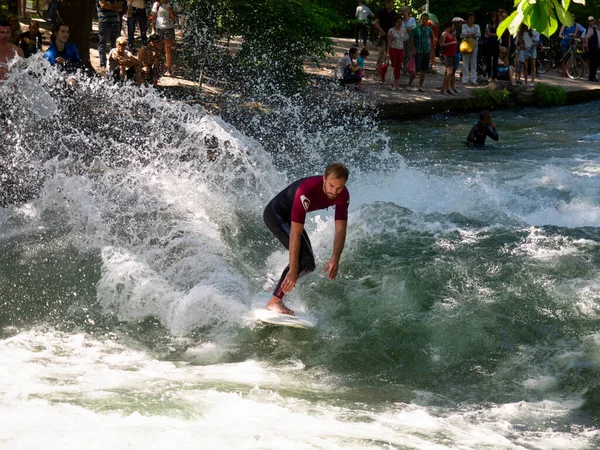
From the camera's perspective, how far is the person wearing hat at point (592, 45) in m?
25.1

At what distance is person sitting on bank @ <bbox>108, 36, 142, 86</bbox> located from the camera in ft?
→ 52.7

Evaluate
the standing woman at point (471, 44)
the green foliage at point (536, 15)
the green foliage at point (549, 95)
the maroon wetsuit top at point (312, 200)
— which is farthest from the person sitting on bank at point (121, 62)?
the green foliage at point (536, 15)

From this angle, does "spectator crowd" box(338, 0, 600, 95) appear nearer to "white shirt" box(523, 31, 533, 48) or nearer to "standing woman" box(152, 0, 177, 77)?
"white shirt" box(523, 31, 533, 48)

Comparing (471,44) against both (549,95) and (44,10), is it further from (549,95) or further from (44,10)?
(44,10)

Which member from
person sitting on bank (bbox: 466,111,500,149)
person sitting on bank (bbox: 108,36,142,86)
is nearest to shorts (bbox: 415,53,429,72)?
person sitting on bank (bbox: 466,111,500,149)

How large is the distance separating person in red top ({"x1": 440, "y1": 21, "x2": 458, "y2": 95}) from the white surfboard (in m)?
14.0

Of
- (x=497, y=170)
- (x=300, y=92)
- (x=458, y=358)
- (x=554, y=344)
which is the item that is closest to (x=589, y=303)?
(x=554, y=344)

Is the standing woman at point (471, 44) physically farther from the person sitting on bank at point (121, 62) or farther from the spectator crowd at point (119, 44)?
the person sitting on bank at point (121, 62)

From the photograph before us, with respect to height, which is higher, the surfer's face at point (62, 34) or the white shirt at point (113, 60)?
the surfer's face at point (62, 34)

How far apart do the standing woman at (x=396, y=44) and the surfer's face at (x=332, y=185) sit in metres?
13.6

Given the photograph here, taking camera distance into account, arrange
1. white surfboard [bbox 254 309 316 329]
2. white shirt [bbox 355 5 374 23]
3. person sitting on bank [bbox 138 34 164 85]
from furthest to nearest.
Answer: white shirt [bbox 355 5 374 23]
person sitting on bank [bbox 138 34 164 85]
white surfboard [bbox 254 309 316 329]

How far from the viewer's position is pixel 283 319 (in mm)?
7906

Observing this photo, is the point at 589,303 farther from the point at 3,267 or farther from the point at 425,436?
the point at 3,267

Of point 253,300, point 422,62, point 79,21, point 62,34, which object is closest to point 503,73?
point 422,62
